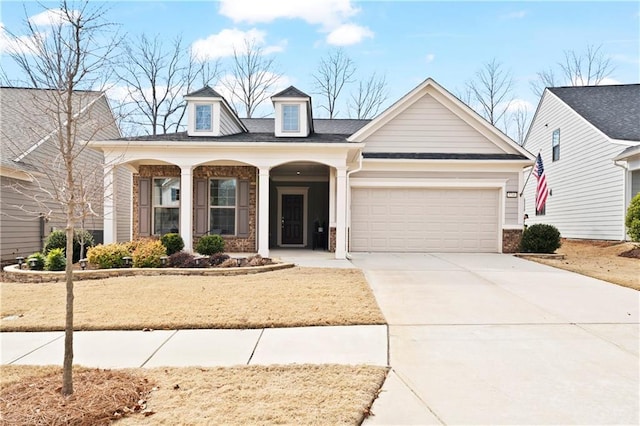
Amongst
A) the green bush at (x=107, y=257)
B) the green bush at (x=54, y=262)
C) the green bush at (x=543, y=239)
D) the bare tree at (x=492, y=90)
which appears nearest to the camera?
the green bush at (x=54, y=262)

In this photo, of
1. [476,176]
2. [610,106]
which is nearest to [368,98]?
[610,106]

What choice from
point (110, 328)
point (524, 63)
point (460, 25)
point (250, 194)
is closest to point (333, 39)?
point (524, 63)

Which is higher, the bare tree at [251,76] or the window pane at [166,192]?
the bare tree at [251,76]

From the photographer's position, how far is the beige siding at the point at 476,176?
14.1 meters

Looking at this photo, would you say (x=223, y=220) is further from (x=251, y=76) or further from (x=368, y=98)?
(x=368, y=98)

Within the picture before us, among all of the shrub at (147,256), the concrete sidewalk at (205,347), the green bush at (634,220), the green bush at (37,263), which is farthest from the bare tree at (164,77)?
the green bush at (634,220)

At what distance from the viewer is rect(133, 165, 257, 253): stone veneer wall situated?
13.6 meters

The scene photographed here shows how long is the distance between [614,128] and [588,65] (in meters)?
18.0

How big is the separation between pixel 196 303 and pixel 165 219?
782 centimetres

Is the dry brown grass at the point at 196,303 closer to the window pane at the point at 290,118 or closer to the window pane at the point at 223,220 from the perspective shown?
the window pane at the point at 223,220

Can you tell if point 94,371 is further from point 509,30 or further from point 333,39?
point 333,39

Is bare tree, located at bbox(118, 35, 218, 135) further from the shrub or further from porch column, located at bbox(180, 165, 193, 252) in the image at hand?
the shrub

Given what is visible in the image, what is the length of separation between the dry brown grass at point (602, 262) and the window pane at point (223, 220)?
9406 millimetres

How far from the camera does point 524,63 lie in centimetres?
2923
